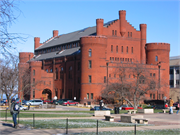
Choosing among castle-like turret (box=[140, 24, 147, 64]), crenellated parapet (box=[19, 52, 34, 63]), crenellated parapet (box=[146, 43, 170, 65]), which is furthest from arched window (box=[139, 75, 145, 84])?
crenellated parapet (box=[19, 52, 34, 63])

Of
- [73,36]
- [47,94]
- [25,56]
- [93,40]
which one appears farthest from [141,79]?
[25,56]

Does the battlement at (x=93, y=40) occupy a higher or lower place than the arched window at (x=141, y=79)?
higher

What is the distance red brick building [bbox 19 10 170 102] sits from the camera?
72375mm

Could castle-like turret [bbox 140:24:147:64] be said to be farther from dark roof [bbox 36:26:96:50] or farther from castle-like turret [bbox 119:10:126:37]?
dark roof [bbox 36:26:96:50]

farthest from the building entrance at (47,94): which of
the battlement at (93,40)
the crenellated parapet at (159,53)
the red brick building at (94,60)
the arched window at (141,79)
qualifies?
the arched window at (141,79)

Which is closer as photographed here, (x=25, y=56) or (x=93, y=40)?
(x=93, y=40)

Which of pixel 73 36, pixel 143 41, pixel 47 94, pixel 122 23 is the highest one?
pixel 122 23

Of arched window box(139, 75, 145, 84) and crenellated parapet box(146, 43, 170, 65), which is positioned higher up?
crenellated parapet box(146, 43, 170, 65)

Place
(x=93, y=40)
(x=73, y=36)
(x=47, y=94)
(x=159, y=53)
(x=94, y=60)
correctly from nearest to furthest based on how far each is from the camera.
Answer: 1. (x=94, y=60)
2. (x=93, y=40)
3. (x=159, y=53)
4. (x=47, y=94)
5. (x=73, y=36)

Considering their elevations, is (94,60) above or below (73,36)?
below

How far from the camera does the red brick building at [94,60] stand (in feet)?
237

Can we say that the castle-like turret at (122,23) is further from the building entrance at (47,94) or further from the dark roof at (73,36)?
the building entrance at (47,94)

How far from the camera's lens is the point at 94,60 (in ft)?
236

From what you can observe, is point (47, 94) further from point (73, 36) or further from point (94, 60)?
point (94, 60)
